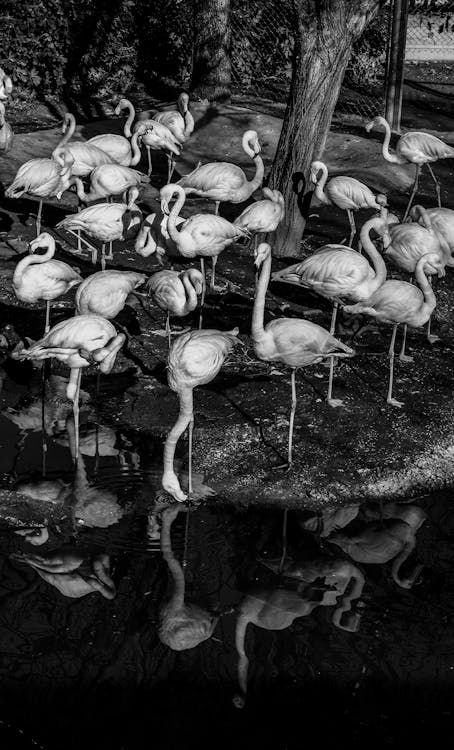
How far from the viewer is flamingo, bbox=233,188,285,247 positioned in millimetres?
8875

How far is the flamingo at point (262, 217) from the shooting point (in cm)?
888

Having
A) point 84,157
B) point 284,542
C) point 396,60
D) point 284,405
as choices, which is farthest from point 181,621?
point 396,60

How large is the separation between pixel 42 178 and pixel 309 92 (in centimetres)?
268

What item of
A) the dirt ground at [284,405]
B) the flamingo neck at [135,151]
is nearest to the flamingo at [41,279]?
the dirt ground at [284,405]

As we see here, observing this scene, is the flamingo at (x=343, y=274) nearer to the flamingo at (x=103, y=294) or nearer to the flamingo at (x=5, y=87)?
the flamingo at (x=103, y=294)

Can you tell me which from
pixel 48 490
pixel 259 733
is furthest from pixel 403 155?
pixel 259 733

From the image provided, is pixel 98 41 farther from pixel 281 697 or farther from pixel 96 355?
pixel 281 697

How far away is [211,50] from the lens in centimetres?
1491

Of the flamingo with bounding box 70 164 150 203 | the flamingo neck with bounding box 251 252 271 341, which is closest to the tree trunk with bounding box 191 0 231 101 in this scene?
the flamingo with bounding box 70 164 150 203

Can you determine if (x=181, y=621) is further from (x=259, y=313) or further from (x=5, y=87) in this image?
(x=5, y=87)

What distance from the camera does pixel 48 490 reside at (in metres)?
6.12

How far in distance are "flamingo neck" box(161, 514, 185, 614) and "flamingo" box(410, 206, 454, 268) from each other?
401 centimetres

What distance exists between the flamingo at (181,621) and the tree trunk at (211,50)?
1115 centimetres

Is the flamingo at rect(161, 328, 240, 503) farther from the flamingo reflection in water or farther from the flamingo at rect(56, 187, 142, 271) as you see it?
the flamingo at rect(56, 187, 142, 271)
